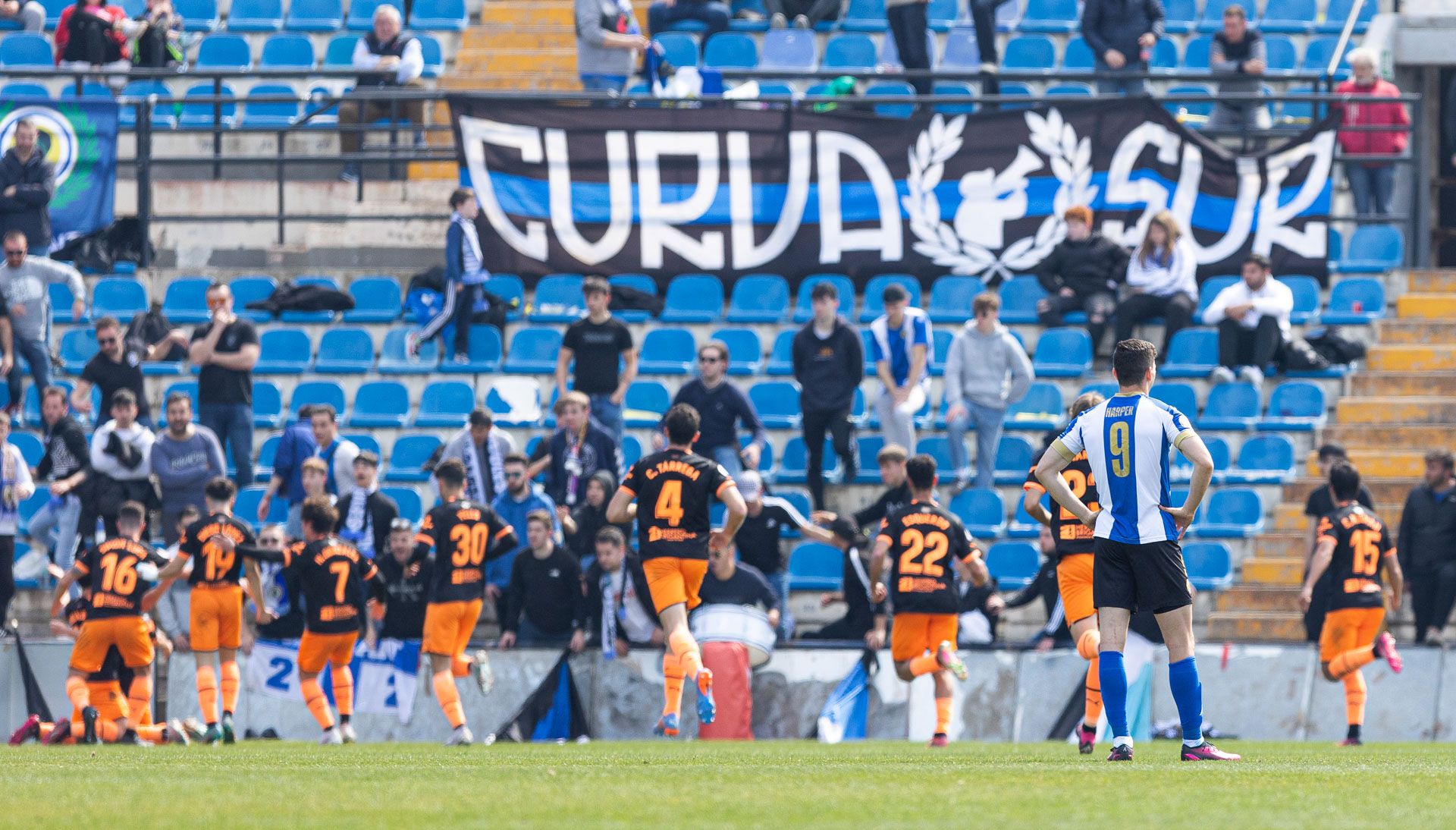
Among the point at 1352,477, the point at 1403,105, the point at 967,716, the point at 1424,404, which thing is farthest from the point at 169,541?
the point at 1403,105

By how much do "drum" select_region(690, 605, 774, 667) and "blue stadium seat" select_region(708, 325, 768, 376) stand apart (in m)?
3.36

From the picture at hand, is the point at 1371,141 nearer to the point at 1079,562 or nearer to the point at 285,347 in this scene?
the point at 1079,562

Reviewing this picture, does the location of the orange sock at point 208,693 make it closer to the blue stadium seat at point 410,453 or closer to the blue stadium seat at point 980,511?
the blue stadium seat at point 410,453

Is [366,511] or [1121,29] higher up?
[1121,29]

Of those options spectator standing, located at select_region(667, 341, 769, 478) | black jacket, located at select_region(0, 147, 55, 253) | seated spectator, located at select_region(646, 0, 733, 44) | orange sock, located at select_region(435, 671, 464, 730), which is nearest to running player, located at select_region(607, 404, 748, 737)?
orange sock, located at select_region(435, 671, 464, 730)

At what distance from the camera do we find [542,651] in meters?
15.8

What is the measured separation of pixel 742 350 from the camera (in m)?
18.7

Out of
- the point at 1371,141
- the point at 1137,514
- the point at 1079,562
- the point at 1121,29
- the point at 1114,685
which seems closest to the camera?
the point at 1137,514

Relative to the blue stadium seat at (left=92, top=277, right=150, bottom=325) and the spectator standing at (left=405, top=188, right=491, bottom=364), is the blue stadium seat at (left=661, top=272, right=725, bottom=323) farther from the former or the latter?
the blue stadium seat at (left=92, top=277, right=150, bottom=325)

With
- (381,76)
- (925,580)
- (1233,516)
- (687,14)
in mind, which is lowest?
(925,580)

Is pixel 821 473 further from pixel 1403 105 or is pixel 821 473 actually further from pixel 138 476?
pixel 1403 105

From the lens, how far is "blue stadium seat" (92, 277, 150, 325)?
1966 centimetres

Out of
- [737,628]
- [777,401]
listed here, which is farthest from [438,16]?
[737,628]

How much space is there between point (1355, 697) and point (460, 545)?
20.4 feet
